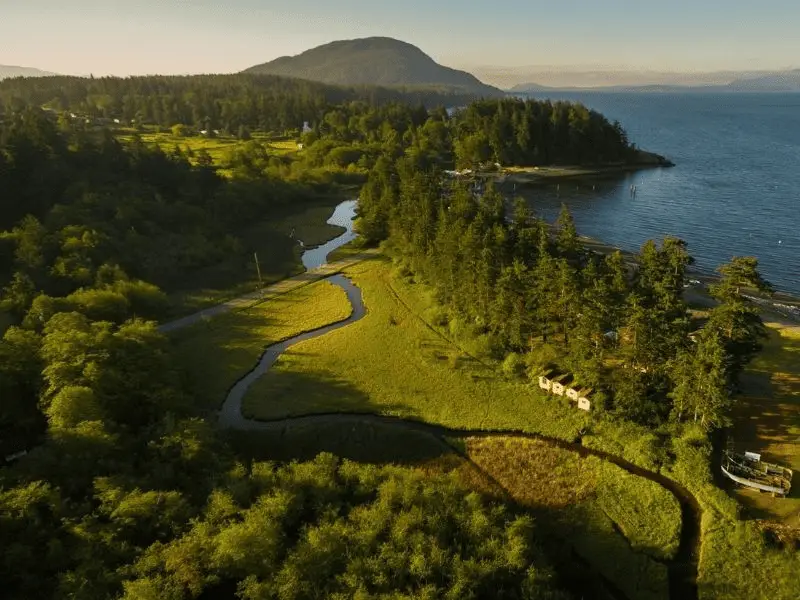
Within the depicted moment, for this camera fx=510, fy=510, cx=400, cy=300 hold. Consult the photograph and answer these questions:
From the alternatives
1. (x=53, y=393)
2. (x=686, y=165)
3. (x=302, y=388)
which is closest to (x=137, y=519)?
(x=53, y=393)

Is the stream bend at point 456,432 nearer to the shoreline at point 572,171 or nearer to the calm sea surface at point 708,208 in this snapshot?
the calm sea surface at point 708,208

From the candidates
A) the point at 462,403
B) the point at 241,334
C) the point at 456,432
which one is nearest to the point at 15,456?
the point at 241,334

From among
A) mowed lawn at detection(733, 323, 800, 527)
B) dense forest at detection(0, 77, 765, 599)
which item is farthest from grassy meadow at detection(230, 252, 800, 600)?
dense forest at detection(0, 77, 765, 599)

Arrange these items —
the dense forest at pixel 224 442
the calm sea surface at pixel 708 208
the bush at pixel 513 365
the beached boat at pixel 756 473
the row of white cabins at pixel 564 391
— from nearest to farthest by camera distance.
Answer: the dense forest at pixel 224 442 → the beached boat at pixel 756 473 → the row of white cabins at pixel 564 391 → the bush at pixel 513 365 → the calm sea surface at pixel 708 208

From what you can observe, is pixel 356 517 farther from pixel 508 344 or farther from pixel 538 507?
pixel 508 344

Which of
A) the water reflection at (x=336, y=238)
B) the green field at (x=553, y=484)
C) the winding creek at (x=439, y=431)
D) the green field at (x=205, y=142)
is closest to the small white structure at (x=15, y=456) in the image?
the winding creek at (x=439, y=431)

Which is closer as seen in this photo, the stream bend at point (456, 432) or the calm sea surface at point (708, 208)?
the stream bend at point (456, 432)

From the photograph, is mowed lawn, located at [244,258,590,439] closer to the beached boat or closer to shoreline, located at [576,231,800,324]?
the beached boat

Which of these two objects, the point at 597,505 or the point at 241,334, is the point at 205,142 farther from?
the point at 597,505
